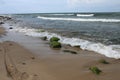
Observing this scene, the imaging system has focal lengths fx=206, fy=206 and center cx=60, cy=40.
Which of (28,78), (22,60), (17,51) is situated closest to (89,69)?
(28,78)

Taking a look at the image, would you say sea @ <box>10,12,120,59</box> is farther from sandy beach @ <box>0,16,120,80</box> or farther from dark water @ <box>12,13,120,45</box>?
sandy beach @ <box>0,16,120,80</box>

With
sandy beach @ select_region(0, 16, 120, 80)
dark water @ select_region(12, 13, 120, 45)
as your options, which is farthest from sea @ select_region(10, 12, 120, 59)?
sandy beach @ select_region(0, 16, 120, 80)

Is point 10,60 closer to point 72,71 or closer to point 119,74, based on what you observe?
point 72,71

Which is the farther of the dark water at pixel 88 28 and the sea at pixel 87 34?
the dark water at pixel 88 28

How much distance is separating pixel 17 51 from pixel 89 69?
4.33 metres

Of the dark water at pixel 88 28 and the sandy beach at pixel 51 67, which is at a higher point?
the sandy beach at pixel 51 67

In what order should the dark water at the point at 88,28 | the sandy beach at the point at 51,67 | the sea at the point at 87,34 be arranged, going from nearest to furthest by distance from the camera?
the sandy beach at the point at 51,67 < the sea at the point at 87,34 < the dark water at the point at 88,28

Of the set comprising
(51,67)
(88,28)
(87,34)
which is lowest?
(88,28)

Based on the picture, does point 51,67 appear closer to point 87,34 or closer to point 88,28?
point 87,34

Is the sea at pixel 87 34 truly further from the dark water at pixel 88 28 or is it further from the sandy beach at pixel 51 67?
the sandy beach at pixel 51 67

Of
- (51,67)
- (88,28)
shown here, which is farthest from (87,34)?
(51,67)

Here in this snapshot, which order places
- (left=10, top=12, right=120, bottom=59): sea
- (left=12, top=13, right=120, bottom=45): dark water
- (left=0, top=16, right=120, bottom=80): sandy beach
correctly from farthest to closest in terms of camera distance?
1. (left=12, top=13, right=120, bottom=45): dark water
2. (left=10, top=12, right=120, bottom=59): sea
3. (left=0, top=16, right=120, bottom=80): sandy beach

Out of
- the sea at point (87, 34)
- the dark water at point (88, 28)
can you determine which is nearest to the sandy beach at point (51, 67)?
the sea at point (87, 34)

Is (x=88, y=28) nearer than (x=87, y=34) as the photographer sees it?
No
